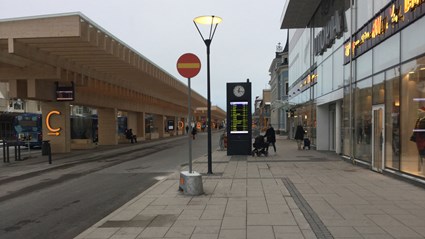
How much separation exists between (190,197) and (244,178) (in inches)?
128

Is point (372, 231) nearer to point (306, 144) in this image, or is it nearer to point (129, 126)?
point (306, 144)

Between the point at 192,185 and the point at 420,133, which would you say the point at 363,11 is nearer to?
the point at 420,133

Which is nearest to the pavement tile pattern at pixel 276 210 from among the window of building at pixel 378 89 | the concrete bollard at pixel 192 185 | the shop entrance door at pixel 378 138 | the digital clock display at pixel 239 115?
the concrete bollard at pixel 192 185

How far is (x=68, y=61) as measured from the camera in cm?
2273

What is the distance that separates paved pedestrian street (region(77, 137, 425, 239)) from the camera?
246 inches

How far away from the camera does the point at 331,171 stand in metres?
13.7

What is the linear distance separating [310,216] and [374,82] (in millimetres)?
8000

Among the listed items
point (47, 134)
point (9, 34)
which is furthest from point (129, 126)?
point (9, 34)

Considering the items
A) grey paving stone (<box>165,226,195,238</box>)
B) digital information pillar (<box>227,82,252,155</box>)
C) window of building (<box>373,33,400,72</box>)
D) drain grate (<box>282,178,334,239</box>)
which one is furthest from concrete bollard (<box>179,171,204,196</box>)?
digital information pillar (<box>227,82,252,155</box>)

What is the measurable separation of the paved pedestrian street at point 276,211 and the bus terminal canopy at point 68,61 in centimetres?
865

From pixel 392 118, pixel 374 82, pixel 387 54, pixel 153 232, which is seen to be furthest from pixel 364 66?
pixel 153 232

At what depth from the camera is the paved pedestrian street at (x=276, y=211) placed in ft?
20.5

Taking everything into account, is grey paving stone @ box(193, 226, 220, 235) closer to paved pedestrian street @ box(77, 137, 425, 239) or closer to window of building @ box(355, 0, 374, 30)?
paved pedestrian street @ box(77, 137, 425, 239)

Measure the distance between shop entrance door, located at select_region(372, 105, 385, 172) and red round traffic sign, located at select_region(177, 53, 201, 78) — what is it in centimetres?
607
